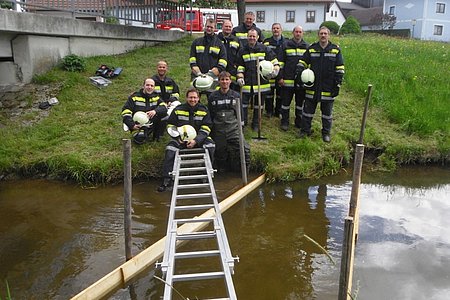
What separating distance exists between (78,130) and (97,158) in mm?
1370

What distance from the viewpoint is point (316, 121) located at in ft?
31.2

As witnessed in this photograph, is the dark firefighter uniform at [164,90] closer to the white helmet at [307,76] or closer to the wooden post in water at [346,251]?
the white helmet at [307,76]

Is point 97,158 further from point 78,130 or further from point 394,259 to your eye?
point 394,259

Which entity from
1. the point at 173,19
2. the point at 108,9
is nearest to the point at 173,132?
the point at 108,9

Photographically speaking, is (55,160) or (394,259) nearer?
(394,259)

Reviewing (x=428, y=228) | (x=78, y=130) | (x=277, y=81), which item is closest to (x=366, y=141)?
(x=277, y=81)

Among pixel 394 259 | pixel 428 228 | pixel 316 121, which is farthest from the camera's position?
pixel 316 121

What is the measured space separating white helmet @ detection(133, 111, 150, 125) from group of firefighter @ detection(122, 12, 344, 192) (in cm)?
8

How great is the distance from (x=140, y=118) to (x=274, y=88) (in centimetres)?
303

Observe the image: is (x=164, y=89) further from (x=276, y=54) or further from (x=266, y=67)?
(x=276, y=54)

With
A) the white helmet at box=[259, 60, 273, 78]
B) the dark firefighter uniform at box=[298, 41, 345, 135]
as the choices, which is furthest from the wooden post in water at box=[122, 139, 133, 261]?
the dark firefighter uniform at box=[298, 41, 345, 135]

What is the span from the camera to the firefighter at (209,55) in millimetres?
8219

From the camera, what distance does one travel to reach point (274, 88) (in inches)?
358

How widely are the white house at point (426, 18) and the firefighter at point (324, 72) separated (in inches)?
1327
